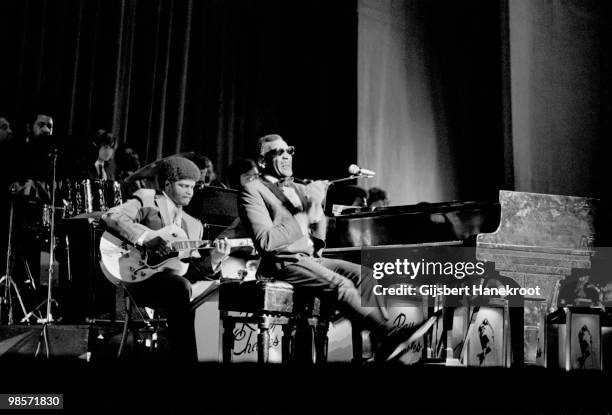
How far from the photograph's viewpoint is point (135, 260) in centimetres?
477

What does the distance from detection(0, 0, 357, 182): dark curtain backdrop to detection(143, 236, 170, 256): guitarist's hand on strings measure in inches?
105

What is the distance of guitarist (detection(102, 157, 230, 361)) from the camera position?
4.35 meters

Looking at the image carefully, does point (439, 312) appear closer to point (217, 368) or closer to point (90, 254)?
point (90, 254)

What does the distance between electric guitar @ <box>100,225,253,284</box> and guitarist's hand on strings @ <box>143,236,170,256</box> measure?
24 millimetres

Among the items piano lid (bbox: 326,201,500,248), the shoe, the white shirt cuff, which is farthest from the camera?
the white shirt cuff

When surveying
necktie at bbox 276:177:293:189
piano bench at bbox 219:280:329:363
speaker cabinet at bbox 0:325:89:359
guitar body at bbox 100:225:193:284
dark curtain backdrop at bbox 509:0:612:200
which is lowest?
speaker cabinet at bbox 0:325:89:359

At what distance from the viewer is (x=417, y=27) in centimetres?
836

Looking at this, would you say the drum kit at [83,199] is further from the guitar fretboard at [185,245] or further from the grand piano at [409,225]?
the grand piano at [409,225]

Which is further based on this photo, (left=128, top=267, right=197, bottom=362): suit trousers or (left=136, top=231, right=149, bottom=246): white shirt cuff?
(left=136, top=231, right=149, bottom=246): white shirt cuff

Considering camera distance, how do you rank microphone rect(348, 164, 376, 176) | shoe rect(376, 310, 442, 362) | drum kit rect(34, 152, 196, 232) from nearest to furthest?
shoe rect(376, 310, 442, 362)
microphone rect(348, 164, 376, 176)
drum kit rect(34, 152, 196, 232)

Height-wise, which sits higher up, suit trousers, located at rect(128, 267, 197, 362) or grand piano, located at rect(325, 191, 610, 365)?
grand piano, located at rect(325, 191, 610, 365)

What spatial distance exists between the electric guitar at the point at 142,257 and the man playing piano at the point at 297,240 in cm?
58

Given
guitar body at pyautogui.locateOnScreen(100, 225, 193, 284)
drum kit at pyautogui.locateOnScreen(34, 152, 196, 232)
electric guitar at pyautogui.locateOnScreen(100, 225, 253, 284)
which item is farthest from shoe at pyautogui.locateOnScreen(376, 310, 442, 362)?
drum kit at pyautogui.locateOnScreen(34, 152, 196, 232)

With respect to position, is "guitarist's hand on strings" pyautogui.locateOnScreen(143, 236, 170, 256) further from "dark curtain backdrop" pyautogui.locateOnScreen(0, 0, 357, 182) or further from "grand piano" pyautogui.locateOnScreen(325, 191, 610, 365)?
"dark curtain backdrop" pyautogui.locateOnScreen(0, 0, 357, 182)
